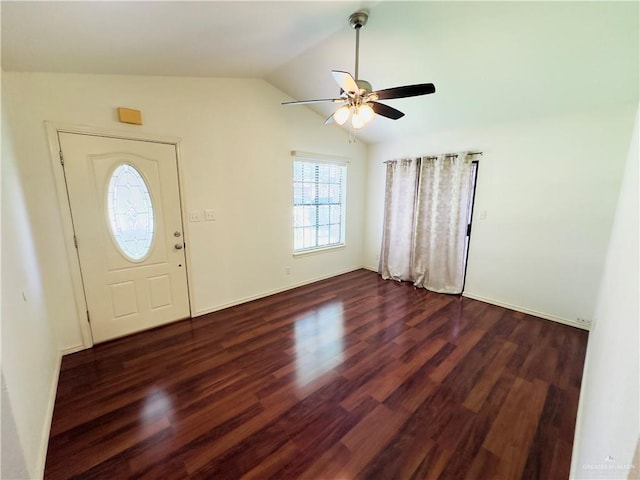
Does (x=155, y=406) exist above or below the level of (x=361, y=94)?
below

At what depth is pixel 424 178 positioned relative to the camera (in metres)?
3.98

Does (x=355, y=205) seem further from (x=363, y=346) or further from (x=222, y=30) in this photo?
(x=222, y=30)

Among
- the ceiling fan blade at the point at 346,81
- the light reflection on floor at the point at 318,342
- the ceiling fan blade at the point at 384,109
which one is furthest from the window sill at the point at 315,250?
the ceiling fan blade at the point at 346,81

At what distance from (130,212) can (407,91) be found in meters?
2.73

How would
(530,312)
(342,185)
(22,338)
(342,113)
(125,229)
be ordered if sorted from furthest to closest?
(342,185)
(530,312)
(125,229)
(342,113)
(22,338)

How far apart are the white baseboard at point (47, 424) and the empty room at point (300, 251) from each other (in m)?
0.02

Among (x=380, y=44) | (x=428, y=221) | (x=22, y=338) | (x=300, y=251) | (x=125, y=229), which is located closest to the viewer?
(x=22, y=338)

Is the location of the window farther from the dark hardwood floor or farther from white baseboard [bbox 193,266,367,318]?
the dark hardwood floor

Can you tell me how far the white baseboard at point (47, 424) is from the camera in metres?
1.39

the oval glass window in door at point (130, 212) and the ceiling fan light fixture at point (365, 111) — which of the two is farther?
the oval glass window in door at point (130, 212)

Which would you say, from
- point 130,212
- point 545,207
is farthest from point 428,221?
point 130,212

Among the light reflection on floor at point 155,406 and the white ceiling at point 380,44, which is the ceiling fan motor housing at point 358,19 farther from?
the light reflection on floor at point 155,406

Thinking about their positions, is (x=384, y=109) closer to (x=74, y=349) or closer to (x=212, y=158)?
(x=212, y=158)

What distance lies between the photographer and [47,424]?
64.6 inches
